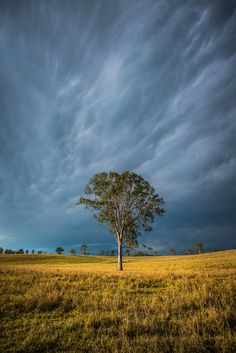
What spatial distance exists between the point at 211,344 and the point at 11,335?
539cm

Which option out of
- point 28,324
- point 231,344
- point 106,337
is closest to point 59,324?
point 28,324

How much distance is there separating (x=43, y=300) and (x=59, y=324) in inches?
116

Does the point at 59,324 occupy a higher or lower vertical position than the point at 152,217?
lower

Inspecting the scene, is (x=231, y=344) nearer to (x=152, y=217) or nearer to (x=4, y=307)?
(x=4, y=307)

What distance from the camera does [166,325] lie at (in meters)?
6.21

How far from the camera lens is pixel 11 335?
5820 millimetres

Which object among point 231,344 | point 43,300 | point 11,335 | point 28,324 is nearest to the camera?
point 231,344

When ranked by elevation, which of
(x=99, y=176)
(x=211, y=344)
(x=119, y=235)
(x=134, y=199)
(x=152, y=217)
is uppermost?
(x=99, y=176)

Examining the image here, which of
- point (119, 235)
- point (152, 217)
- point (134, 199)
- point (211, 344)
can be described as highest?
point (134, 199)

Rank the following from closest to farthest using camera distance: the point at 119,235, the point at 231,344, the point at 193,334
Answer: the point at 231,344 → the point at 193,334 → the point at 119,235

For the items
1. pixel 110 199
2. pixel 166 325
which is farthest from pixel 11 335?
pixel 110 199

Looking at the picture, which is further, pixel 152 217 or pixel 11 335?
pixel 152 217

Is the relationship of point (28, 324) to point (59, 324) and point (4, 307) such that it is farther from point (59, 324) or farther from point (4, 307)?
point (4, 307)

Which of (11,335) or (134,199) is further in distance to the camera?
(134,199)
